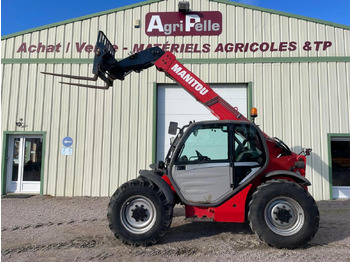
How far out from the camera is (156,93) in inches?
401

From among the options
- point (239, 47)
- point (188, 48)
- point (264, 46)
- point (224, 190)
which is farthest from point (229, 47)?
point (224, 190)

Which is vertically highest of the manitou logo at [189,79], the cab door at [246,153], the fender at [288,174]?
the manitou logo at [189,79]

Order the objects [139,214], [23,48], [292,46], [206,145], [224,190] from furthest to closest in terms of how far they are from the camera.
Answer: [23,48] → [292,46] → [206,145] → [224,190] → [139,214]

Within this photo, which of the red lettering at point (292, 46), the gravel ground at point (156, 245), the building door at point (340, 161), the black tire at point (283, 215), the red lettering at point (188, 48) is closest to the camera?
the gravel ground at point (156, 245)

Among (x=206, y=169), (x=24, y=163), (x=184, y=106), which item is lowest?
(x=24, y=163)

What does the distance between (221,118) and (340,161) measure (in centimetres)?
688

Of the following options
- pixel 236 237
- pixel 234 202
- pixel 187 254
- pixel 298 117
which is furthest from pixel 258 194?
pixel 298 117

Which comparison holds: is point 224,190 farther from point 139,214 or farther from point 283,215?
point 139,214

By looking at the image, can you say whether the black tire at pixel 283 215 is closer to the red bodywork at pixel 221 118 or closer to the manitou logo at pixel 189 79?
the red bodywork at pixel 221 118

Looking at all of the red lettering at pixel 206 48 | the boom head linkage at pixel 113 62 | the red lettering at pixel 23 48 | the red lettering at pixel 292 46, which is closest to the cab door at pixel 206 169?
the boom head linkage at pixel 113 62

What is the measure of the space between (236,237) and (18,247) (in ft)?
13.5

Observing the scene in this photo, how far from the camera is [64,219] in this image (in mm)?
6852

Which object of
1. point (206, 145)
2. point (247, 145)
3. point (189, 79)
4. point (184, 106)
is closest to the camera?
point (206, 145)

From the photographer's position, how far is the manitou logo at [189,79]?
A: 5.82 m
